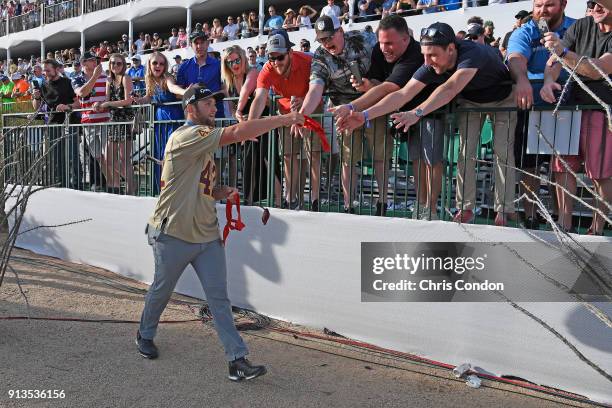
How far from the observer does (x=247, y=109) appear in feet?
20.8

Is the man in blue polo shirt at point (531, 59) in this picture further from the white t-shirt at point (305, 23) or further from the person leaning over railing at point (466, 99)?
the white t-shirt at point (305, 23)

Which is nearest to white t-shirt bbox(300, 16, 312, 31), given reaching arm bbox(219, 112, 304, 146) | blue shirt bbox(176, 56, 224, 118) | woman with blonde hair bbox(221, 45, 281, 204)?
blue shirt bbox(176, 56, 224, 118)

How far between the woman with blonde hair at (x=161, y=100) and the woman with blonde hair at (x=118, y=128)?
0.48 meters

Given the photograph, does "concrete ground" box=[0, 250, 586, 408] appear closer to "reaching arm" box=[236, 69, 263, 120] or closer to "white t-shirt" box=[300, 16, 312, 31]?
"reaching arm" box=[236, 69, 263, 120]

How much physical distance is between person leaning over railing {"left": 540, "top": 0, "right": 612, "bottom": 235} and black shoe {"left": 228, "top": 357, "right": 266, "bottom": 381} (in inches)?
98.4

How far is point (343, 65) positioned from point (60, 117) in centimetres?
596

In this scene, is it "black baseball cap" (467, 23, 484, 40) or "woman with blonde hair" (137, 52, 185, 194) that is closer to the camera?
"woman with blonde hair" (137, 52, 185, 194)

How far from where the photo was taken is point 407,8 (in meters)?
15.3

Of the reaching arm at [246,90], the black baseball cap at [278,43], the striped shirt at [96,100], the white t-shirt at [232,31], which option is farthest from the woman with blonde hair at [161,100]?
the white t-shirt at [232,31]

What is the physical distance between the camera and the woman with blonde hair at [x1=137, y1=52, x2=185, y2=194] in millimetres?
7078

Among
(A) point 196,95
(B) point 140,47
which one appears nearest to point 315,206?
(A) point 196,95

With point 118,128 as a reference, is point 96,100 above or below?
above

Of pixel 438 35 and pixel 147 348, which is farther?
pixel 147 348

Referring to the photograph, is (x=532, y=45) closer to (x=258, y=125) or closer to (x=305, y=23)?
(x=258, y=125)
